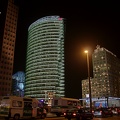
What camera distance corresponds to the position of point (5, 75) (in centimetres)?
13088

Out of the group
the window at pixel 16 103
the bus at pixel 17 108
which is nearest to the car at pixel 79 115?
the bus at pixel 17 108

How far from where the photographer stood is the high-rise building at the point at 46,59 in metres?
146

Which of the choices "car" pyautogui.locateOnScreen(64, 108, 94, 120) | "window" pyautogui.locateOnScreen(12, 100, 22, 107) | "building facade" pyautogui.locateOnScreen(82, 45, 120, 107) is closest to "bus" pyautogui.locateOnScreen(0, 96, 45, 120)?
"window" pyautogui.locateOnScreen(12, 100, 22, 107)

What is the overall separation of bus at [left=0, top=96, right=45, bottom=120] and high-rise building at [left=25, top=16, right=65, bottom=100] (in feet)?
380

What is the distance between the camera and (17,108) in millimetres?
25016

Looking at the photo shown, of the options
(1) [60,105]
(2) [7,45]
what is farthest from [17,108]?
(2) [7,45]

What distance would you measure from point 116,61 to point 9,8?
346 ft

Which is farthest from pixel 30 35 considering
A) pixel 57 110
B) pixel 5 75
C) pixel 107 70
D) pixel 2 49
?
pixel 57 110

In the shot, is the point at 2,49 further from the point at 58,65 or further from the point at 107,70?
the point at 107,70

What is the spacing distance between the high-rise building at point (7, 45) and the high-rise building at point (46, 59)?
62.1 feet

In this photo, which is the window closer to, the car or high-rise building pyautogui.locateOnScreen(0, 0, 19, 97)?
the car

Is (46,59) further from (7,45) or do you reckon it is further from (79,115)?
(79,115)

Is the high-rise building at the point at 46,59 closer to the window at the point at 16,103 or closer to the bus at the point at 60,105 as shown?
the bus at the point at 60,105

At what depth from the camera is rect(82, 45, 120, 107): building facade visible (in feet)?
549
